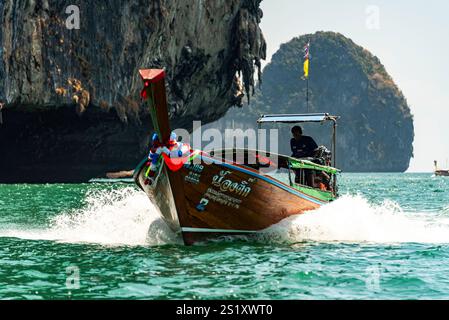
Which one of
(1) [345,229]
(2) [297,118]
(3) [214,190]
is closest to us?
(3) [214,190]

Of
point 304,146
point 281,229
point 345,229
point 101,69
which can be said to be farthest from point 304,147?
point 101,69

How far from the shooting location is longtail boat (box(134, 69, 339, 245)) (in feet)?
37.7

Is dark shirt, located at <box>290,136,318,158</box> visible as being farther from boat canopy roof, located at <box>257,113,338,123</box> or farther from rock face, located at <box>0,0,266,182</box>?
rock face, located at <box>0,0,266,182</box>

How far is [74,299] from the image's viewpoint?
24.3 feet

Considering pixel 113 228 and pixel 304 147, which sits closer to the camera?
pixel 113 228

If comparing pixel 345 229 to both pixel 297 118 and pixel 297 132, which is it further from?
pixel 297 118

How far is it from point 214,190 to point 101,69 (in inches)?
1086

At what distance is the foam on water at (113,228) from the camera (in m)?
12.9

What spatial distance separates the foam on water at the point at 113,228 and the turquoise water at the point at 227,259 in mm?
28

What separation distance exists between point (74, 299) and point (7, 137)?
35232 millimetres

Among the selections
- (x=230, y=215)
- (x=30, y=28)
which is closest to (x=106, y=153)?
(x=30, y=28)

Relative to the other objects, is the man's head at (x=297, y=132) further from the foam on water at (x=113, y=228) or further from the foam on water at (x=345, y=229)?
the foam on water at (x=113, y=228)

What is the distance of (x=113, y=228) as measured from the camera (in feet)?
46.5

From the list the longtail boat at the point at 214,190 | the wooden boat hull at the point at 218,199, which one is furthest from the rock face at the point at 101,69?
the wooden boat hull at the point at 218,199
